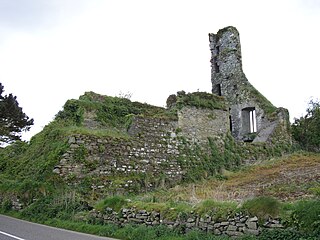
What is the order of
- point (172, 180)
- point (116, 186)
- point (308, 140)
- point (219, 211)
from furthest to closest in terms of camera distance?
1. point (308, 140)
2. point (172, 180)
3. point (116, 186)
4. point (219, 211)

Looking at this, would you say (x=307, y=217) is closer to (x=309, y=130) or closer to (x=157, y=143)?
(x=157, y=143)

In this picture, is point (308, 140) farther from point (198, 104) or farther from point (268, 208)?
point (268, 208)

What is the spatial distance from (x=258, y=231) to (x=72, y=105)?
13.2m

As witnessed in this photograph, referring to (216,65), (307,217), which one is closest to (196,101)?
(216,65)

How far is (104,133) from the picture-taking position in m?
17.1

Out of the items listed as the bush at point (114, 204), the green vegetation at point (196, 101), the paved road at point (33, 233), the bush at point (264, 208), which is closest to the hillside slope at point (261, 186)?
the bush at point (264, 208)

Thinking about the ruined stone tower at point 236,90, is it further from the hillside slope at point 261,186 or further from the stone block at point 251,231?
the stone block at point 251,231

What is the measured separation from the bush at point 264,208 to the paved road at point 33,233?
14.3ft

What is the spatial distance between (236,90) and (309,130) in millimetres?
6219

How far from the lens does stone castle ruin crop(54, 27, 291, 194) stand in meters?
16.0

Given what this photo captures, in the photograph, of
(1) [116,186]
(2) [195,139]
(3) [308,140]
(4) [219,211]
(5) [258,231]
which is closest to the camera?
(5) [258,231]

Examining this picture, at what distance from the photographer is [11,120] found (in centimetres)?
3872

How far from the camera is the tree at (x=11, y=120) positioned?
124 ft

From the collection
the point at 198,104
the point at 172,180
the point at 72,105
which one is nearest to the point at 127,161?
the point at 172,180
